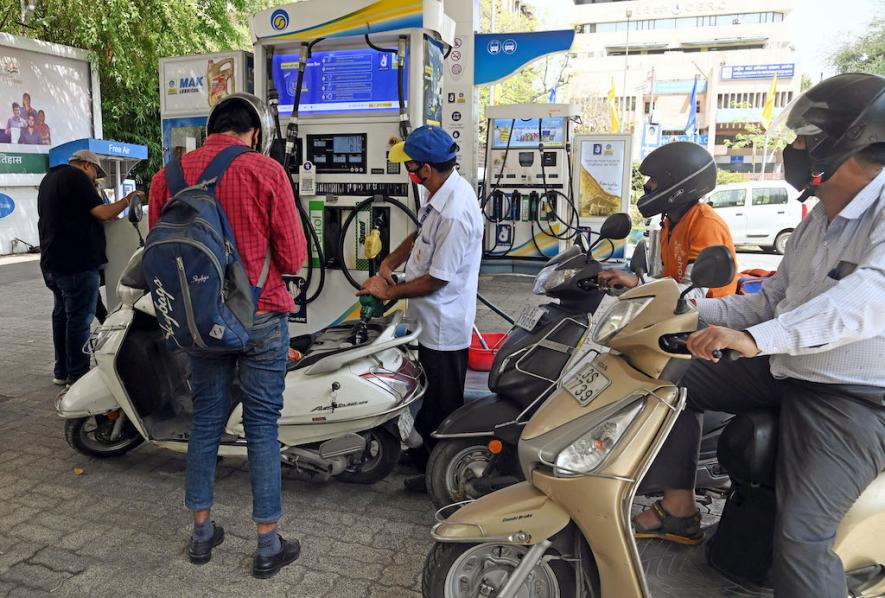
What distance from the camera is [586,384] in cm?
225

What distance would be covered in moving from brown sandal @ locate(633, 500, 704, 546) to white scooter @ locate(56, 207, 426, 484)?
4.35ft

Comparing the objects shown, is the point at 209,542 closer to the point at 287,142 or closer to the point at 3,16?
the point at 287,142

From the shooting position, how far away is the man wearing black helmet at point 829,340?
1901 millimetres

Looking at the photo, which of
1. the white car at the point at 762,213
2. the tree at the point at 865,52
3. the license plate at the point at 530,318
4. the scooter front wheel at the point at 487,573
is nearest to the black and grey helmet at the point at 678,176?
the license plate at the point at 530,318

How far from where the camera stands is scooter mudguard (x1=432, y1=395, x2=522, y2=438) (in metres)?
3.04

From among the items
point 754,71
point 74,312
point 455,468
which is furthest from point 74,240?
point 754,71

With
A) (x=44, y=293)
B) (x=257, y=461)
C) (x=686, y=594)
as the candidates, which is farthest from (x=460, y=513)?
(x=44, y=293)

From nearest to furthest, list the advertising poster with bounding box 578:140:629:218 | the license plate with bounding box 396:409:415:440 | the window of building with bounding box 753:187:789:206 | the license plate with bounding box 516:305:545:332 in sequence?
the license plate with bounding box 516:305:545:332
the license plate with bounding box 396:409:415:440
the advertising poster with bounding box 578:140:629:218
the window of building with bounding box 753:187:789:206

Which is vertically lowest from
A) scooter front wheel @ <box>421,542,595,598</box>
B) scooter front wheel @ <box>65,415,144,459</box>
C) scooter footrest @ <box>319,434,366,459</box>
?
scooter front wheel @ <box>65,415,144,459</box>

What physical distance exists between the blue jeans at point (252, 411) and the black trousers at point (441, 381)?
0.91 m

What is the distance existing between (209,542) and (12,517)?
1.15m

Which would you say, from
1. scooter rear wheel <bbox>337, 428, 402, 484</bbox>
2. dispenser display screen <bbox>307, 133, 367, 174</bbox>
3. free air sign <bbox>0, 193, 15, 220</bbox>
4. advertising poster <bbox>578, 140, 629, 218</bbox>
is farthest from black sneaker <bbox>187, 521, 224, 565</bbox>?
free air sign <bbox>0, 193, 15, 220</bbox>

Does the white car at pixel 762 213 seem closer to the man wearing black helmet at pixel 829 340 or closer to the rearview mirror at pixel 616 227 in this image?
the rearview mirror at pixel 616 227

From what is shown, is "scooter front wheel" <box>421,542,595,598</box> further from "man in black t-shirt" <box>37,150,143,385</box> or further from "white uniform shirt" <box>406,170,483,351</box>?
"man in black t-shirt" <box>37,150,143,385</box>
